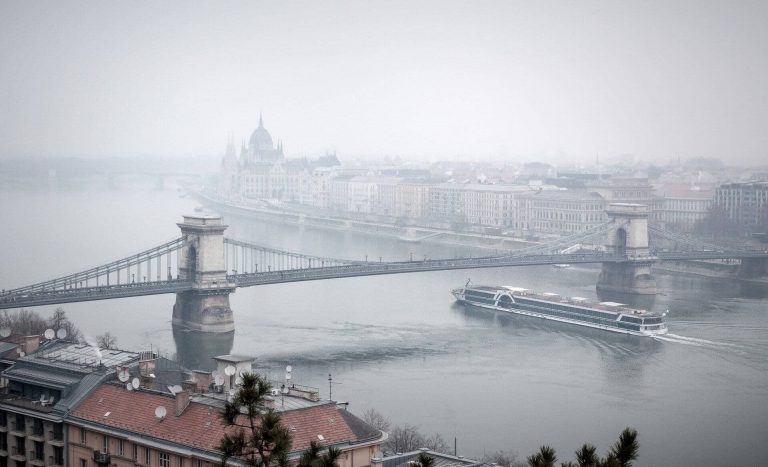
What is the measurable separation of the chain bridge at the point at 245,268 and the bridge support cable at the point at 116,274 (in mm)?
30

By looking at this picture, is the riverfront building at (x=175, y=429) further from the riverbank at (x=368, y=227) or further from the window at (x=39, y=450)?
the riverbank at (x=368, y=227)

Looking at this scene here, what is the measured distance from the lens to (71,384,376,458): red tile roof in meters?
7.58

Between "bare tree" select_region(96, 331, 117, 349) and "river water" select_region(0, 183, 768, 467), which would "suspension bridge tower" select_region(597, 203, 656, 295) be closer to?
"river water" select_region(0, 183, 768, 467)

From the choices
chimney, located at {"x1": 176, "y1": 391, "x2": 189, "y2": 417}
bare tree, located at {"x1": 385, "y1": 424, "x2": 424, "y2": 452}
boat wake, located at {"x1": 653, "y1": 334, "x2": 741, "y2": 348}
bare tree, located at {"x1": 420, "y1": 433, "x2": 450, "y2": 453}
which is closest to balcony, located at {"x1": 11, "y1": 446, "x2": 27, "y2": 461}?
chimney, located at {"x1": 176, "y1": 391, "x2": 189, "y2": 417}

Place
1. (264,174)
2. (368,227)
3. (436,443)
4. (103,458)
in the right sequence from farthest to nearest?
(264,174), (368,227), (436,443), (103,458)

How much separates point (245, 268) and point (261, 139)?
45259mm

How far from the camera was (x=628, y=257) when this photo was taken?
25656 millimetres

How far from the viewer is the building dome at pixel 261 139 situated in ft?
224

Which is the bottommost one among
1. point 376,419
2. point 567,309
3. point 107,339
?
point 567,309

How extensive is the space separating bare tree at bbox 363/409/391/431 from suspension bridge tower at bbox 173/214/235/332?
6267 mm

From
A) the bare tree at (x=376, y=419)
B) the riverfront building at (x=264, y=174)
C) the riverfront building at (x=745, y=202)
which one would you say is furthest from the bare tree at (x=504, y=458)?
the riverfront building at (x=264, y=174)

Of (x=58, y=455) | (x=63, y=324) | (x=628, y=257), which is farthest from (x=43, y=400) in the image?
(x=628, y=257)

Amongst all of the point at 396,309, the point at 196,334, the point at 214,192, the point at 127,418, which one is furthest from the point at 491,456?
the point at 214,192

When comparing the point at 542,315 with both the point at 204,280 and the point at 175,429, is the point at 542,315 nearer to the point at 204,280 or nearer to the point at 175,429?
the point at 204,280
